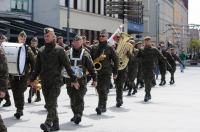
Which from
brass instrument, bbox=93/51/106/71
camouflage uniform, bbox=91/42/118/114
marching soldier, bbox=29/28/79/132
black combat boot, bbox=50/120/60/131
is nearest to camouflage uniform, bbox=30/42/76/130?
marching soldier, bbox=29/28/79/132

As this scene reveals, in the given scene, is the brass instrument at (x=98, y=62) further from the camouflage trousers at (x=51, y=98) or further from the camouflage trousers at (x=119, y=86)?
the camouflage trousers at (x=51, y=98)

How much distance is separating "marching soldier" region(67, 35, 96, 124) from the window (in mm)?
24935

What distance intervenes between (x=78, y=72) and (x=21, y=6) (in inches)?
1071

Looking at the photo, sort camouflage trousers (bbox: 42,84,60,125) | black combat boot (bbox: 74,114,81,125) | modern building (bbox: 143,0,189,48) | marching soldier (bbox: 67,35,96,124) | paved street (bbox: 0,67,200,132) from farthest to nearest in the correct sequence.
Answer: modern building (bbox: 143,0,189,48) < marching soldier (bbox: 67,35,96,124) < black combat boot (bbox: 74,114,81,125) < paved street (bbox: 0,67,200,132) < camouflage trousers (bbox: 42,84,60,125)

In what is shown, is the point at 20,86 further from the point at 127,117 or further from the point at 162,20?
the point at 162,20

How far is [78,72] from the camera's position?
11.0m

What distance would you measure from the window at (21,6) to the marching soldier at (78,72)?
24935 mm

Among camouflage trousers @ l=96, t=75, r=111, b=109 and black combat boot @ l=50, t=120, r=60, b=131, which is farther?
camouflage trousers @ l=96, t=75, r=111, b=109

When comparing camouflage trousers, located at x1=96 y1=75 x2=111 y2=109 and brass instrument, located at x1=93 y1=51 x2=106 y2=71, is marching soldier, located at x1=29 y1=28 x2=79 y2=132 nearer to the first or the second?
brass instrument, located at x1=93 y1=51 x2=106 y2=71

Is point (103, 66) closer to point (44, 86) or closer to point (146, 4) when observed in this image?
point (44, 86)

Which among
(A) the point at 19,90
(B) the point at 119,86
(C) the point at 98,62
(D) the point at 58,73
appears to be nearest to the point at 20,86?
(A) the point at 19,90

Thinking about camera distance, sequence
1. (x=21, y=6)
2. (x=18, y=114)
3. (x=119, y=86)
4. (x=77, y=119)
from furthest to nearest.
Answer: (x=21, y=6), (x=119, y=86), (x=18, y=114), (x=77, y=119)

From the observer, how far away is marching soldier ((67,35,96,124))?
1103 centimetres

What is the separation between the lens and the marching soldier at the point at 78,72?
36.2 ft
